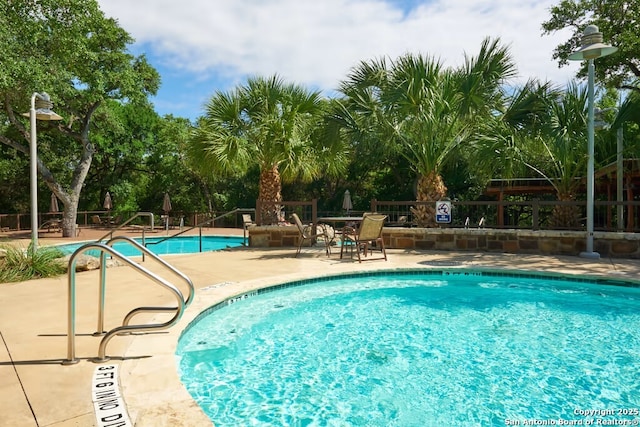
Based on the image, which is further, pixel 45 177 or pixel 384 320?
pixel 45 177

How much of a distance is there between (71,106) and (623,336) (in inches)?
725

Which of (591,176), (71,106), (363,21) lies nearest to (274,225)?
(363,21)

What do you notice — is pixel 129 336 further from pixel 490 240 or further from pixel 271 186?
pixel 271 186

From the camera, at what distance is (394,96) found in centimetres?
971

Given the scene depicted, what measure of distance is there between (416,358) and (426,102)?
7.08 metres

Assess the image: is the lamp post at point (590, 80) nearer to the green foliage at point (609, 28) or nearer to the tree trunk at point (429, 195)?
the green foliage at point (609, 28)

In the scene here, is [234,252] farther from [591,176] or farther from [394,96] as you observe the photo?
[591,176]

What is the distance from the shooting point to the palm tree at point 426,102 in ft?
31.6

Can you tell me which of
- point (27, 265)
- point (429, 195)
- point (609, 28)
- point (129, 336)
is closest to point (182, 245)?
point (27, 265)

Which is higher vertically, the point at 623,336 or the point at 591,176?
the point at 591,176

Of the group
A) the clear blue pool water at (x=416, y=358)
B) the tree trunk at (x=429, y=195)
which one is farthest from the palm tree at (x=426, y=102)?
the clear blue pool water at (x=416, y=358)

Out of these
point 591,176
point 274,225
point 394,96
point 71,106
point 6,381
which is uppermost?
point 71,106

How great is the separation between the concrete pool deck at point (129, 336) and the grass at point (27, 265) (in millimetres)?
260

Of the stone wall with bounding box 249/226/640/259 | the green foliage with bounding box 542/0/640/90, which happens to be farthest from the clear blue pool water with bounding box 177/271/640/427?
the green foliage with bounding box 542/0/640/90
